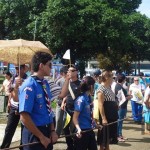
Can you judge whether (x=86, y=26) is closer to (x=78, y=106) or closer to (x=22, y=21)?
(x=22, y=21)

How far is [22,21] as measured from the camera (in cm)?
2870

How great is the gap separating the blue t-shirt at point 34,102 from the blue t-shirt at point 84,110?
4.79 feet

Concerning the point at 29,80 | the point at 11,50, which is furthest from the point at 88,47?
the point at 29,80

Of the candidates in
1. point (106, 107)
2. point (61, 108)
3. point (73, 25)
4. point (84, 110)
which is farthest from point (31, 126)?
point (73, 25)

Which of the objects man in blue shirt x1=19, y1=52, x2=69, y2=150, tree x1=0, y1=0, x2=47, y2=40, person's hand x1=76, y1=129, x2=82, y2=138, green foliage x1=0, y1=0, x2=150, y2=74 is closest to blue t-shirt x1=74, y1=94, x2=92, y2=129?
person's hand x1=76, y1=129, x2=82, y2=138

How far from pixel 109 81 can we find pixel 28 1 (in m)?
22.8

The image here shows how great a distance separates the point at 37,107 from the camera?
153 inches

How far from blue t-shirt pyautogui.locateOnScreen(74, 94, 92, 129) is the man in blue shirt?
136 centimetres

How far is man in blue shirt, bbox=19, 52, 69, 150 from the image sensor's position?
3795 millimetres

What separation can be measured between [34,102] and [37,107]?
7 centimetres

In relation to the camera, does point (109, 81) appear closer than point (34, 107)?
No

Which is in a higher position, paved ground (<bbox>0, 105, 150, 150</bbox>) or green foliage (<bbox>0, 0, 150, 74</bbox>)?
green foliage (<bbox>0, 0, 150, 74</bbox>)

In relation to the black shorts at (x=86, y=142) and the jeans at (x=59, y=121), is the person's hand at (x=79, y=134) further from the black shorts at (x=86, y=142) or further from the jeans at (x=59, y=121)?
the jeans at (x=59, y=121)

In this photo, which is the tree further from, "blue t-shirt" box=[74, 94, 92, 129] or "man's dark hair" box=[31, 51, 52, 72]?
"man's dark hair" box=[31, 51, 52, 72]
